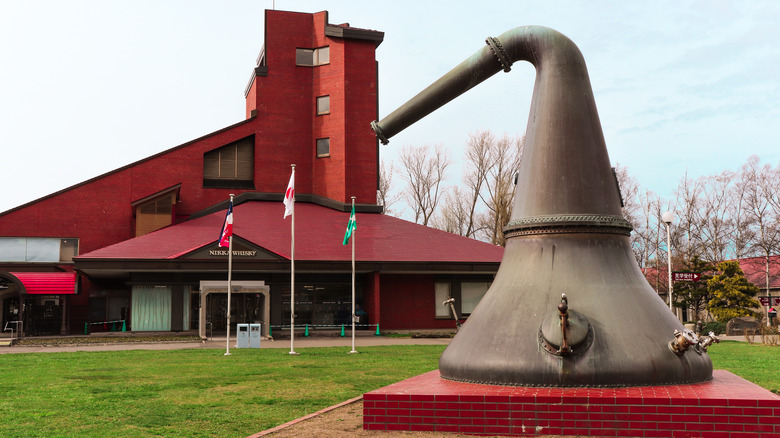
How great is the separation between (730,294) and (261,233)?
2995 centimetres

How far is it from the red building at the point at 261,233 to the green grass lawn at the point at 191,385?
A: 10.3 m

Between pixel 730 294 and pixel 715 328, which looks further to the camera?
pixel 730 294

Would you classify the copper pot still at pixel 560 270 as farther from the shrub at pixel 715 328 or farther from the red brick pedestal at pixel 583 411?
the shrub at pixel 715 328

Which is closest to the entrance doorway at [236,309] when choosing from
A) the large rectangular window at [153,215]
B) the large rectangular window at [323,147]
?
the large rectangular window at [153,215]

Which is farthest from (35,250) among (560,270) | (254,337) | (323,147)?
(560,270)

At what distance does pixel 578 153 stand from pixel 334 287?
2906 centimetres

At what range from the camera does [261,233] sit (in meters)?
37.6

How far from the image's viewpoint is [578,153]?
32.7ft

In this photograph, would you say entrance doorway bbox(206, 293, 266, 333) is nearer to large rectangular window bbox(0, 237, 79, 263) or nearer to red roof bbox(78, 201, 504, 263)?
red roof bbox(78, 201, 504, 263)

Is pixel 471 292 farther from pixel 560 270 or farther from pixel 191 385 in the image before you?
pixel 560 270

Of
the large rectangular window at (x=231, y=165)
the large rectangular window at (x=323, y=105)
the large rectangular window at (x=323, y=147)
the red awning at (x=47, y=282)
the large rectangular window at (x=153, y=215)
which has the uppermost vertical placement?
the large rectangular window at (x=323, y=105)

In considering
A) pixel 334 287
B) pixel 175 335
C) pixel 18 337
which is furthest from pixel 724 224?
pixel 18 337

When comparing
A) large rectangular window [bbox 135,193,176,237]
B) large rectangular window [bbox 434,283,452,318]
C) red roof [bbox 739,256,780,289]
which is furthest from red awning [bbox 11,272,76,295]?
red roof [bbox 739,256,780,289]

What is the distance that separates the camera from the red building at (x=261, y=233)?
115 feet
